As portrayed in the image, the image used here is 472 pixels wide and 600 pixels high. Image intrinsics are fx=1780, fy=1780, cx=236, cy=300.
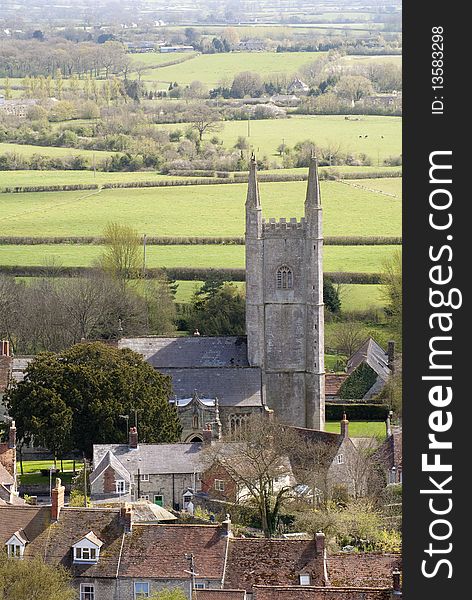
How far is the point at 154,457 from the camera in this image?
52.8 m

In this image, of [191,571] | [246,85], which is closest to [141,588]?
[191,571]

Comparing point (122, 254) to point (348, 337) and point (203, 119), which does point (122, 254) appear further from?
point (203, 119)

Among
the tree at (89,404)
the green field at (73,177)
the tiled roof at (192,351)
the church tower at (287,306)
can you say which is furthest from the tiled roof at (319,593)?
the green field at (73,177)

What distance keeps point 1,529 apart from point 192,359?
82.3 ft

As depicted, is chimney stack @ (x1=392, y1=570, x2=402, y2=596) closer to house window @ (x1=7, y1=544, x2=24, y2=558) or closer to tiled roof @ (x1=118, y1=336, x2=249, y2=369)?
house window @ (x1=7, y1=544, x2=24, y2=558)

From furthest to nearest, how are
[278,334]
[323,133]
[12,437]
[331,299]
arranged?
1. [323,133]
2. [331,299]
3. [278,334]
4. [12,437]

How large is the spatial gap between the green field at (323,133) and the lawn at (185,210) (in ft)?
31.1

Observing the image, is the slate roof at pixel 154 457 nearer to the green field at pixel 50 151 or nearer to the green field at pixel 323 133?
the green field at pixel 323 133

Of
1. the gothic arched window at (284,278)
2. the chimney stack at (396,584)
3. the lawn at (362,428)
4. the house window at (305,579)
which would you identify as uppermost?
the gothic arched window at (284,278)

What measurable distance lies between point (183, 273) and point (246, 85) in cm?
9513

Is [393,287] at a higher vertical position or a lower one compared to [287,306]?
lower

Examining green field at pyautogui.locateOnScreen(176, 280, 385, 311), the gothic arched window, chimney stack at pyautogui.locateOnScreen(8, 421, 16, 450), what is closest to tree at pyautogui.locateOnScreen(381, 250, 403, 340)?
green field at pyautogui.locateOnScreen(176, 280, 385, 311)

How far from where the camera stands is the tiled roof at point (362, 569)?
3697 centimetres

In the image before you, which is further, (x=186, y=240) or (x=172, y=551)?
(x=186, y=240)
